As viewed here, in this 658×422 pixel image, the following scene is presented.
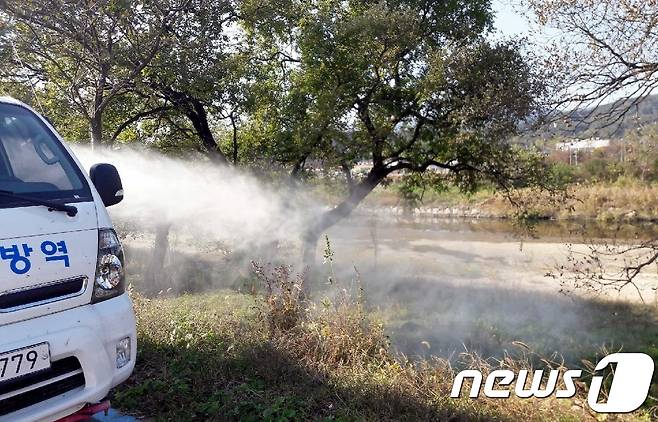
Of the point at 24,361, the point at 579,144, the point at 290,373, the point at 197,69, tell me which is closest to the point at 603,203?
the point at 579,144

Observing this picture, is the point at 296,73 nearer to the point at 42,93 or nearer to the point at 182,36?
the point at 182,36

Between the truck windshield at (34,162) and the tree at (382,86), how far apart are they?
9096 millimetres

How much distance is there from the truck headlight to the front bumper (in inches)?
2.1

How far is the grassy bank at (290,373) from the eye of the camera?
13.9ft

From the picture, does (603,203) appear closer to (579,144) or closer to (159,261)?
(579,144)

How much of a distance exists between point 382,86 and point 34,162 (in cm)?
1125

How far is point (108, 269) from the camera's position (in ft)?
11.0

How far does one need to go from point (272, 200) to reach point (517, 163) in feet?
20.6

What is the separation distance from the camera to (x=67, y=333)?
2955 mm

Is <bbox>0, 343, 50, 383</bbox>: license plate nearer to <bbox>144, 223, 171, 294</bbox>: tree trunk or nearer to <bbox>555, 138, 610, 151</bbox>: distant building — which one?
<bbox>555, 138, 610, 151</bbox>: distant building

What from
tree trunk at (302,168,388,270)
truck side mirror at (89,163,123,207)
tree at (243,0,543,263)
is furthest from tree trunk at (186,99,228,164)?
truck side mirror at (89,163,123,207)

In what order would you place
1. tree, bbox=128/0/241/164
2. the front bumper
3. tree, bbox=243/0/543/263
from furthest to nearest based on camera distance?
tree, bbox=243/0/543/263
tree, bbox=128/0/241/164
the front bumper

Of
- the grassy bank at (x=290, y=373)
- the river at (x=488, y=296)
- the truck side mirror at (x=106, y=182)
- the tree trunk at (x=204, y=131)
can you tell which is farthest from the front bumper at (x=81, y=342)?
the tree trunk at (x=204, y=131)

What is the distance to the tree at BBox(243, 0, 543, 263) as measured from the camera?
12438 mm
